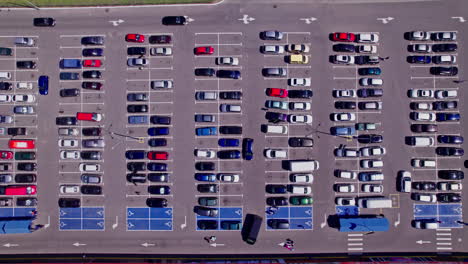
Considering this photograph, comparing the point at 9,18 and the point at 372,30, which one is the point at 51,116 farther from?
the point at 372,30

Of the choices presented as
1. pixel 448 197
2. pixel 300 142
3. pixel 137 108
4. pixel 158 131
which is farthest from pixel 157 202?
pixel 448 197

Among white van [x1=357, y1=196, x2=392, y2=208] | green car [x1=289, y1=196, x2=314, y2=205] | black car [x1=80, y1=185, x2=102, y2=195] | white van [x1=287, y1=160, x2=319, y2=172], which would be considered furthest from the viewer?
black car [x1=80, y1=185, x2=102, y2=195]

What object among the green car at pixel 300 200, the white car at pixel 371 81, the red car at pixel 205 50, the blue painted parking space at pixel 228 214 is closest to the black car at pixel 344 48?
the white car at pixel 371 81

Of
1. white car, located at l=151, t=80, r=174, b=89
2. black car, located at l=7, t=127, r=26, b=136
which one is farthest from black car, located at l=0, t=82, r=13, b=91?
white car, located at l=151, t=80, r=174, b=89

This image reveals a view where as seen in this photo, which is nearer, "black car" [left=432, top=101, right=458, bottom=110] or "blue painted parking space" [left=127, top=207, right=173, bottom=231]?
"black car" [left=432, top=101, right=458, bottom=110]

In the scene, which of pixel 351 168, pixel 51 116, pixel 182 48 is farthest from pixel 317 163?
pixel 51 116

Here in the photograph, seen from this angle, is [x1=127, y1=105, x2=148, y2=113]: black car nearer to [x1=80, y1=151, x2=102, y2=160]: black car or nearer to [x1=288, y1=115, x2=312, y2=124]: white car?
[x1=80, y1=151, x2=102, y2=160]: black car

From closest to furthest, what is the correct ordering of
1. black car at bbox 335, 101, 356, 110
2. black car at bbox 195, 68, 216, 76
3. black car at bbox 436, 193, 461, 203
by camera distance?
black car at bbox 436, 193, 461, 203 < black car at bbox 335, 101, 356, 110 < black car at bbox 195, 68, 216, 76
